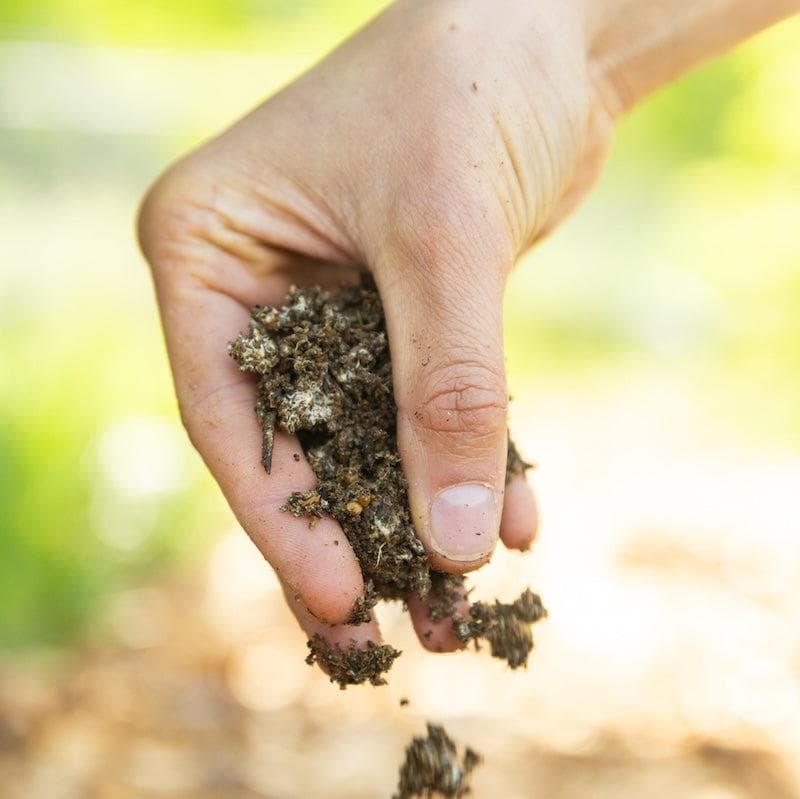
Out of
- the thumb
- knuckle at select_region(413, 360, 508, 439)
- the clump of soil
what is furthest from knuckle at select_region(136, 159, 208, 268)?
knuckle at select_region(413, 360, 508, 439)

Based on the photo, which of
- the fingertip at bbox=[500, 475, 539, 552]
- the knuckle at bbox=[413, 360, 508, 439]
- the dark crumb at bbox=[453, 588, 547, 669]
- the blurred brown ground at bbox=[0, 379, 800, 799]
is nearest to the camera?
the knuckle at bbox=[413, 360, 508, 439]

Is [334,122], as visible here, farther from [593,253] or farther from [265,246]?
[593,253]

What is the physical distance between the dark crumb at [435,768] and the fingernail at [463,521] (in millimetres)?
363

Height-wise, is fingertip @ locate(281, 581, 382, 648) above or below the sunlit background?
below

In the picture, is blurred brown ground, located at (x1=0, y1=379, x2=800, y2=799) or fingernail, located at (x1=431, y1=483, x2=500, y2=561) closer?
fingernail, located at (x1=431, y1=483, x2=500, y2=561)

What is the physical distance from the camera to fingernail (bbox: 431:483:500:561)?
1377mm

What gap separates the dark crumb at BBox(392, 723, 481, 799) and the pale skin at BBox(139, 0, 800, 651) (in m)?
0.16

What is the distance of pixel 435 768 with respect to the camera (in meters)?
1.55

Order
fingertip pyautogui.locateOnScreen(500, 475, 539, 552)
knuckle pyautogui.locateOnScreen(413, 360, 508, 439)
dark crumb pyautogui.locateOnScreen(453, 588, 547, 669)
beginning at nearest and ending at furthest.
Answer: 1. knuckle pyautogui.locateOnScreen(413, 360, 508, 439)
2. dark crumb pyautogui.locateOnScreen(453, 588, 547, 669)
3. fingertip pyautogui.locateOnScreen(500, 475, 539, 552)

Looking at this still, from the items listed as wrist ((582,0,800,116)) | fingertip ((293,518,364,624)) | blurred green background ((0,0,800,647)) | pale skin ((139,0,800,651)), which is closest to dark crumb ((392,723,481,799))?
pale skin ((139,0,800,651))

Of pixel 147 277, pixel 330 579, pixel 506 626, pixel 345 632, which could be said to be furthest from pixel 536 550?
pixel 147 277

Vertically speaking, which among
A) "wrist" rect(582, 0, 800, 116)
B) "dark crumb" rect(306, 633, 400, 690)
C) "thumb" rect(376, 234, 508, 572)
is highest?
"wrist" rect(582, 0, 800, 116)

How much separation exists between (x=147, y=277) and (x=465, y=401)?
3.78m

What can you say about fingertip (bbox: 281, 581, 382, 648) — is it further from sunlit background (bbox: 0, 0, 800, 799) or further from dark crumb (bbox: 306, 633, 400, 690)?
sunlit background (bbox: 0, 0, 800, 799)
